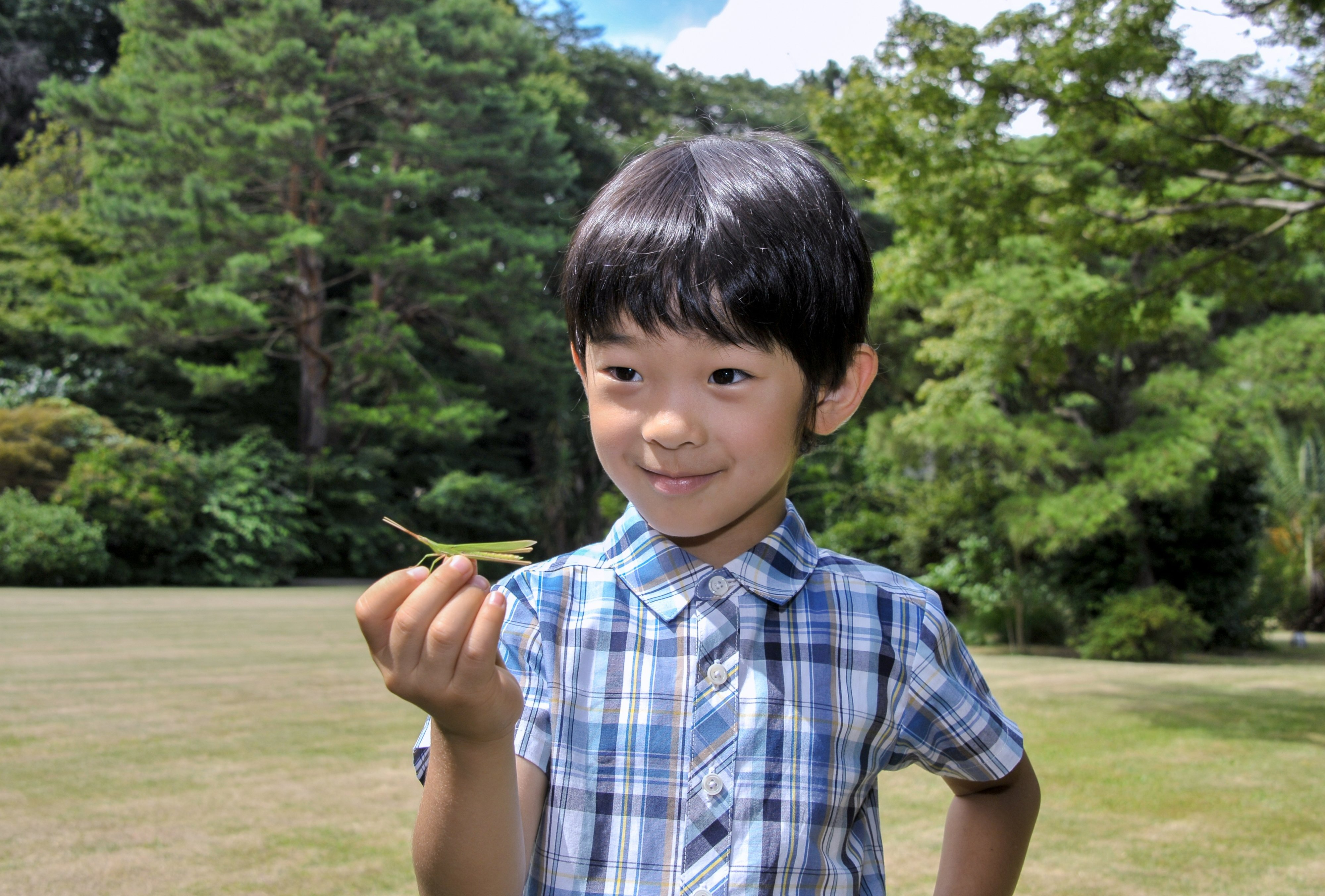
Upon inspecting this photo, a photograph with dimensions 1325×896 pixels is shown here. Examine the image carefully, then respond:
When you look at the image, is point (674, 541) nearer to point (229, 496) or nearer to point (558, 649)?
point (558, 649)

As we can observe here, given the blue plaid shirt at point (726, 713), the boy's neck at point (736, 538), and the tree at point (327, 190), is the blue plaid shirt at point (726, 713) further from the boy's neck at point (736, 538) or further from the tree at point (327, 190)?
the tree at point (327, 190)

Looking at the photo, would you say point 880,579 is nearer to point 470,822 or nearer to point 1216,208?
point 470,822

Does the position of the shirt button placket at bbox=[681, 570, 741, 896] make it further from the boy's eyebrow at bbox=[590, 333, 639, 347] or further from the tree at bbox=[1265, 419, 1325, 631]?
the tree at bbox=[1265, 419, 1325, 631]

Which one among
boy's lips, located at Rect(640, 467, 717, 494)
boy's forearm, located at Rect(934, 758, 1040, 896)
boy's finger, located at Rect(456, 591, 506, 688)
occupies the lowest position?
boy's forearm, located at Rect(934, 758, 1040, 896)

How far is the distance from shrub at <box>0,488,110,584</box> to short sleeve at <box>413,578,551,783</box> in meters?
17.1

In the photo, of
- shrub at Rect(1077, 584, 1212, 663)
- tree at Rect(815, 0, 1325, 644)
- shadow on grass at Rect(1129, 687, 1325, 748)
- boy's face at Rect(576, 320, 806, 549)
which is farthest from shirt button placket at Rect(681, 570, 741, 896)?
shrub at Rect(1077, 584, 1212, 663)

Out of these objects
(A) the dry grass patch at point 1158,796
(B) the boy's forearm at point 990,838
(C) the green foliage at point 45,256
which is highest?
(C) the green foliage at point 45,256

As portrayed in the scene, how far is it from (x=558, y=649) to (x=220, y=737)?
176 inches

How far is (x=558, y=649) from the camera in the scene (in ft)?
4.52

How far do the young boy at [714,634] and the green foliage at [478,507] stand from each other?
852 inches

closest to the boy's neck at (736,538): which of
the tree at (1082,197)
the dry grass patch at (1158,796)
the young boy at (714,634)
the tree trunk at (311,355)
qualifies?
the young boy at (714,634)

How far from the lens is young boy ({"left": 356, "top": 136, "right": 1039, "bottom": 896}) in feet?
4.23

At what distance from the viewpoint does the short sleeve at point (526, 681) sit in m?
1.31

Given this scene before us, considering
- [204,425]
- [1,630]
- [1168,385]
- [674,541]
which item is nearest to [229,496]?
[204,425]
